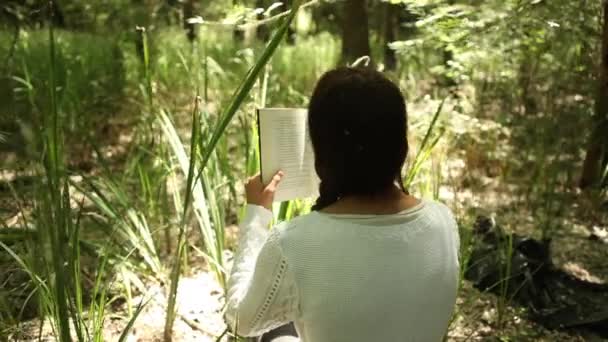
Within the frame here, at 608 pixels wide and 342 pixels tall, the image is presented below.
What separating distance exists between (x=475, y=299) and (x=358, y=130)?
1219mm

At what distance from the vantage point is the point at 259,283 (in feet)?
3.33

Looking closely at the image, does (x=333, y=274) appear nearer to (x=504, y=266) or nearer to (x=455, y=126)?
(x=504, y=266)

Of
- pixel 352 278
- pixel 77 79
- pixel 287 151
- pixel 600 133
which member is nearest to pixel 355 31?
pixel 77 79

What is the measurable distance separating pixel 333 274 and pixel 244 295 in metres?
0.21

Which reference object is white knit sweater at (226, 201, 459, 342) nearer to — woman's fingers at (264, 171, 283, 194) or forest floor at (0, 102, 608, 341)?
woman's fingers at (264, 171, 283, 194)

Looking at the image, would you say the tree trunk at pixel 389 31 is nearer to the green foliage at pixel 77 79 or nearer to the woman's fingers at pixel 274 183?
the green foliage at pixel 77 79

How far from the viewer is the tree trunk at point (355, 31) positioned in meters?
5.04

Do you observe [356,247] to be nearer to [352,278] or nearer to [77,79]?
[352,278]

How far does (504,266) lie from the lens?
91.0 inches

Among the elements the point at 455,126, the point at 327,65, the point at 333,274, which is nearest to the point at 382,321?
the point at 333,274

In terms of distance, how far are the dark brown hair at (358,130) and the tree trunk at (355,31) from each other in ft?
13.3

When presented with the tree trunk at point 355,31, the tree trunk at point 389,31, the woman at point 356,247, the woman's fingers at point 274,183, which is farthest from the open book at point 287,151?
the tree trunk at point 389,31

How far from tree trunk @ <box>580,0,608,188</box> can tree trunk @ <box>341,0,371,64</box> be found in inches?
95.5

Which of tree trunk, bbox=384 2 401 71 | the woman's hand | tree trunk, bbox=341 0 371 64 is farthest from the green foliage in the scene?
tree trunk, bbox=384 2 401 71
